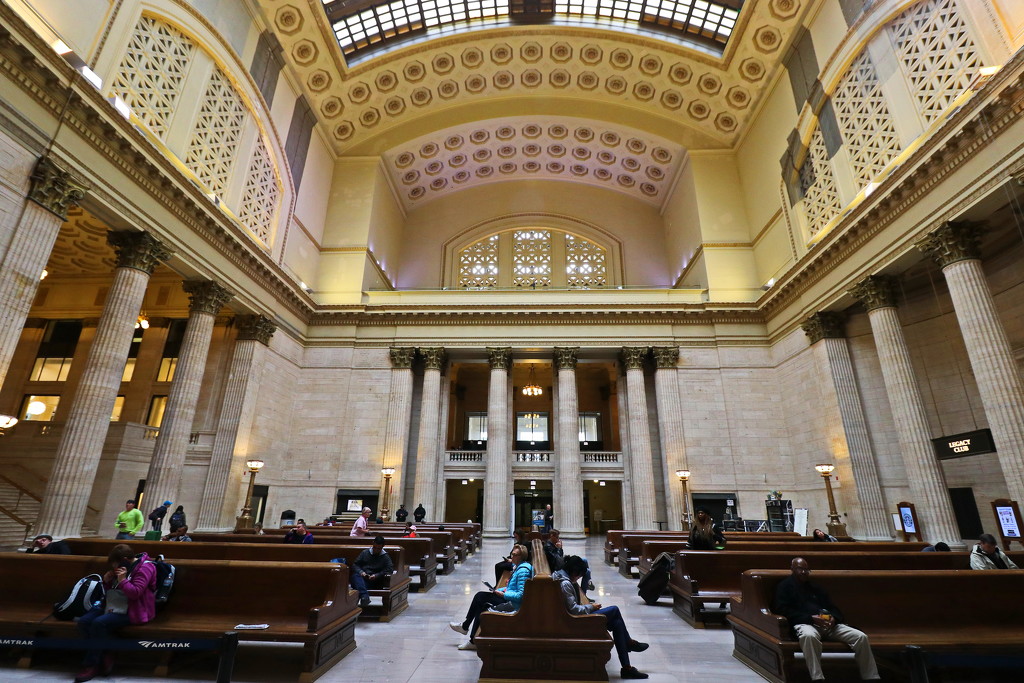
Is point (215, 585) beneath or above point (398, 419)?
beneath

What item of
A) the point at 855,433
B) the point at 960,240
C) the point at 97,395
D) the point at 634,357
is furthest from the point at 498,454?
the point at 960,240

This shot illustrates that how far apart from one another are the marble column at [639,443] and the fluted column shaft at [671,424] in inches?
23.0

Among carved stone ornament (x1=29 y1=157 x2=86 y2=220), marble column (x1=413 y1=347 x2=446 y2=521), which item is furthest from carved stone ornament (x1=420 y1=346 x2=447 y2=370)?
carved stone ornament (x1=29 y1=157 x2=86 y2=220)

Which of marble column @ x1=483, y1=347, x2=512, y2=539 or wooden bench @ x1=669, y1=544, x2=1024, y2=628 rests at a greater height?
marble column @ x1=483, y1=347, x2=512, y2=539

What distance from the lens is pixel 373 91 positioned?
21.3 meters

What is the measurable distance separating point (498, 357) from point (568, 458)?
5036 millimetres

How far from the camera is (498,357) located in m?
20.5

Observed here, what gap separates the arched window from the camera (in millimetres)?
25250

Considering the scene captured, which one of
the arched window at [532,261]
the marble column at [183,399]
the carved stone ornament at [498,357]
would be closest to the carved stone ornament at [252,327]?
the marble column at [183,399]

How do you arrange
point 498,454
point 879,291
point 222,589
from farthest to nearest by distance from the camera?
point 498,454, point 879,291, point 222,589

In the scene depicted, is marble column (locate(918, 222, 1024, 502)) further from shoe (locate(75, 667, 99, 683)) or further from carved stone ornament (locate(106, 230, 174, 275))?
carved stone ornament (locate(106, 230, 174, 275))

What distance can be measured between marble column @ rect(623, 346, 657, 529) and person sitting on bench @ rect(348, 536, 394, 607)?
1376 cm

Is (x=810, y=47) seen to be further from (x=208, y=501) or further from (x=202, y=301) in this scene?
(x=208, y=501)

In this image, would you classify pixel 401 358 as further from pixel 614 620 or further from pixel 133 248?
pixel 614 620
